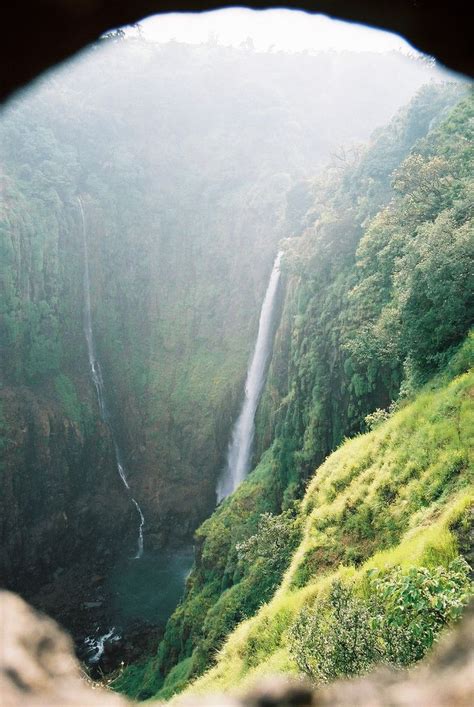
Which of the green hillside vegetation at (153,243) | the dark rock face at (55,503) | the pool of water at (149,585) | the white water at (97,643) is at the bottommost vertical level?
the white water at (97,643)

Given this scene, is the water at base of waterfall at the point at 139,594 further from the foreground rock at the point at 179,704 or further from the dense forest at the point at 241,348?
the foreground rock at the point at 179,704

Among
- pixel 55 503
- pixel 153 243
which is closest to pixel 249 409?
pixel 55 503

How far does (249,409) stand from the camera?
28359mm

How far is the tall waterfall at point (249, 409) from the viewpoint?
1065 inches

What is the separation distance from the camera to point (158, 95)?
151 feet

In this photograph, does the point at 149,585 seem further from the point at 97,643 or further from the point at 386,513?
the point at 386,513

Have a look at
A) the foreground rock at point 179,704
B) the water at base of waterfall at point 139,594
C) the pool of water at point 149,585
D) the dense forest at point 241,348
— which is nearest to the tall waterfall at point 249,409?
the dense forest at point 241,348

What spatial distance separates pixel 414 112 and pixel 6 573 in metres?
31.3

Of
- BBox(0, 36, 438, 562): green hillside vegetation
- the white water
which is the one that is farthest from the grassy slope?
BBox(0, 36, 438, 562): green hillside vegetation

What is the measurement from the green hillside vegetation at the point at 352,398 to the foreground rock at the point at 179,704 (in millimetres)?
3427

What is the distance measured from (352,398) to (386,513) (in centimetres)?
710

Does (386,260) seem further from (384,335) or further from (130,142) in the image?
(130,142)

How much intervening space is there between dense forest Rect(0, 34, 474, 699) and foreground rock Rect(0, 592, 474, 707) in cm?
195

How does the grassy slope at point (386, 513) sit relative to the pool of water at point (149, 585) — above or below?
above
